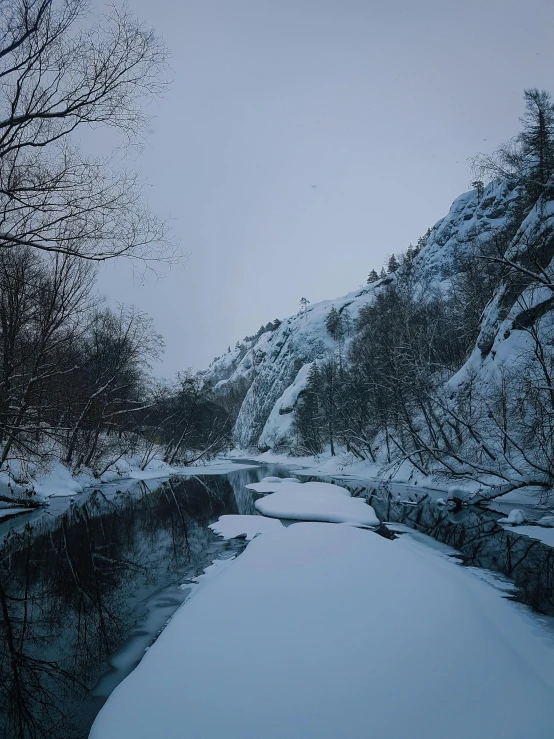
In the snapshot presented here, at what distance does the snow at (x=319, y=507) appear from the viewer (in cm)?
1350

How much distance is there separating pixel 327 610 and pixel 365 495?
1691 cm

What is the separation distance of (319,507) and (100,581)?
9.25 meters

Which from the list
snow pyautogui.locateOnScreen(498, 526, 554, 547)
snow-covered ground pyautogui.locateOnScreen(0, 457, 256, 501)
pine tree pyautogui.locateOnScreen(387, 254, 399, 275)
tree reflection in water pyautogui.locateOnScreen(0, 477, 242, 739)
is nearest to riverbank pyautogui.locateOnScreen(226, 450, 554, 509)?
snow pyautogui.locateOnScreen(498, 526, 554, 547)

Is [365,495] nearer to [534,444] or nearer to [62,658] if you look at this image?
[534,444]

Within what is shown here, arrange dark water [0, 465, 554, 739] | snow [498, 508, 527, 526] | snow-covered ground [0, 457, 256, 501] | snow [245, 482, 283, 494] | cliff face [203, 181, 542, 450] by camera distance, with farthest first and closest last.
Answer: cliff face [203, 181, 542, 450], snow [245, 482, 283, 494], snow-covered ground [0, 457, 256, 501], snow [498, 508, 527, 526], dark water [0, 465, 554, 739]

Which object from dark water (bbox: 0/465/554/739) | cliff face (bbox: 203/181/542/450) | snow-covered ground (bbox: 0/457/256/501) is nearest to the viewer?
dark water (bbox: 0/465/554/739)

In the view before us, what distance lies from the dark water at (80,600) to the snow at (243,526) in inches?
21.3

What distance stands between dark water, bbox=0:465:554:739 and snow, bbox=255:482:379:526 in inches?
43.7

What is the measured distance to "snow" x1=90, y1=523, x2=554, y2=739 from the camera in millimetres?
3174

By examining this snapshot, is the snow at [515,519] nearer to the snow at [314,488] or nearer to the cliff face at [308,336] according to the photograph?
the snow at [314,488]

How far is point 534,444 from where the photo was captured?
12.9 m

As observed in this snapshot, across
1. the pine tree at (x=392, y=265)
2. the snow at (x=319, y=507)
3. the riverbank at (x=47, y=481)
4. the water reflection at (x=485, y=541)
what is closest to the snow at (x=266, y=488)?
the snow at (x=319, y=507)

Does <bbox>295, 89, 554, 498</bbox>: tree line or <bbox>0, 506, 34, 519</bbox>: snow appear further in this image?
<bbox>0, 506, 34, 519</bbox>: snow

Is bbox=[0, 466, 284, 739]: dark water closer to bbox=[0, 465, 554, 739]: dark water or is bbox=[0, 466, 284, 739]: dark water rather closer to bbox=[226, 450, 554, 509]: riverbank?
bbox=[0, 465, 554, 739]: dark water
